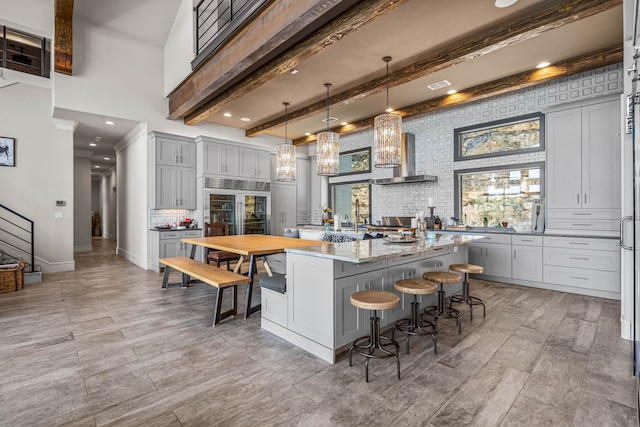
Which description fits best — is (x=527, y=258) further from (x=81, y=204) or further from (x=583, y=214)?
(x=81, y=204)

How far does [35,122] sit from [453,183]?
8454 mm

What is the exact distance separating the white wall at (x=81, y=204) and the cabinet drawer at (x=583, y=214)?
11.5 metres

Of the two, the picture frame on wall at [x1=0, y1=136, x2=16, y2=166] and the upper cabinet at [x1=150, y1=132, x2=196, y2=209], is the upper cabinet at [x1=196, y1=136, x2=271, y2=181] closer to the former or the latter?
the upper cabinet at [x1=150, y1=132, x2=196, y2=209]

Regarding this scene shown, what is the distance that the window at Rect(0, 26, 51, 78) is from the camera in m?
6.19

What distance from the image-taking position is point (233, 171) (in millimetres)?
7191

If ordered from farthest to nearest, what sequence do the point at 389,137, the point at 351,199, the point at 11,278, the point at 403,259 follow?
the point at 351,199
the point at 11,278
the point at 389,137
the point at 403,259

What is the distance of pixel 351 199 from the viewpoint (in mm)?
8469

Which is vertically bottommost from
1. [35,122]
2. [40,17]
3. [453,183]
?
[453,183]

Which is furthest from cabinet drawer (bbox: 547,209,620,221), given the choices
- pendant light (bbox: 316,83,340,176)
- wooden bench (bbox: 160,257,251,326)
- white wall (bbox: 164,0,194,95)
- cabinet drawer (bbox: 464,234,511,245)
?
white wall (bbox: 164,0,194,95)

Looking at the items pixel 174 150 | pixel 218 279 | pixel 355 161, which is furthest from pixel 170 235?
pixel 355 161

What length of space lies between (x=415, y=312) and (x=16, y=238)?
7.51m

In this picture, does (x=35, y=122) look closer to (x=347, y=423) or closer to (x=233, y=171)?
(x=233, y=171)

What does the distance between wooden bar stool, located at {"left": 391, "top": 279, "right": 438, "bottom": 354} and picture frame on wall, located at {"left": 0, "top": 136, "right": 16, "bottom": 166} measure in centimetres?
753

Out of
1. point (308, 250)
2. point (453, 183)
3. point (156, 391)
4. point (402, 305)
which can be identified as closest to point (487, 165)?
point (453, 183)
